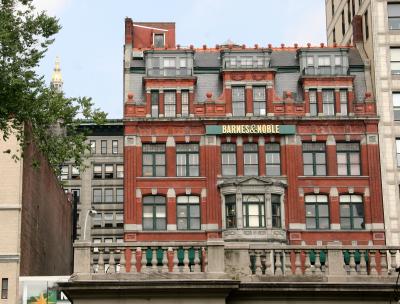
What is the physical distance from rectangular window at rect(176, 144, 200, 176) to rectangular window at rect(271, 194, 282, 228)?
590 cm

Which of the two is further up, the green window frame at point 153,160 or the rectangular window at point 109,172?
the rectangular window at point 109,172

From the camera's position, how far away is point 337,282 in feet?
70.4

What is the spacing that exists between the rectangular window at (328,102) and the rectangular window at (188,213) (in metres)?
11.7

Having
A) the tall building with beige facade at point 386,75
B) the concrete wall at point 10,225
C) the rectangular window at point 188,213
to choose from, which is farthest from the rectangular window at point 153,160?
→ the tall building with beige facade at point 386,75

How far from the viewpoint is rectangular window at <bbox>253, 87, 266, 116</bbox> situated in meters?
65.3

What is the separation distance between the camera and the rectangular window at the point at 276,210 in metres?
62.9

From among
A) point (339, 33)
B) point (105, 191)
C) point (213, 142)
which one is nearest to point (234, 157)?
point (213, 142)

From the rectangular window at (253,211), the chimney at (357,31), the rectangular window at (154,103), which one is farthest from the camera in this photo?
the chimney at (357,31)

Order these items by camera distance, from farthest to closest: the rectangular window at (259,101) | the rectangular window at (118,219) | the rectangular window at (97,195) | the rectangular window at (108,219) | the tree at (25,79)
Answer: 1. the rectangular window at (97,195)
2. the rectangular window at (108,219)
3. the rectangular window at (118,219)
4. the rectangular window at (259,101)
5. the tree at (25,79)

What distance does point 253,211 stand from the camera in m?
62.8

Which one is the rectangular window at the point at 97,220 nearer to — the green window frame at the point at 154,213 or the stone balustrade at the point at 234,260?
the green window frame at the point at 154,213

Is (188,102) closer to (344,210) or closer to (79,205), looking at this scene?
(344,210)

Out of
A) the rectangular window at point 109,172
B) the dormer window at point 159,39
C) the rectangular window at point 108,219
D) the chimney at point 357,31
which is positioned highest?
the dormer window at point 159,39

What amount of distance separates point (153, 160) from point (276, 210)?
31.6 ft
